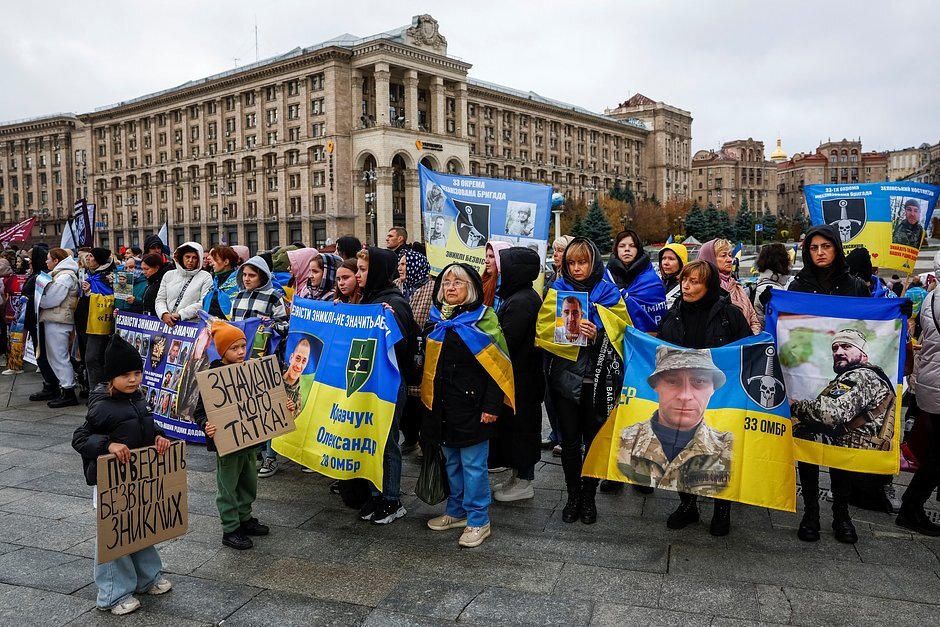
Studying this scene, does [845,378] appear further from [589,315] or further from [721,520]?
[589,315]

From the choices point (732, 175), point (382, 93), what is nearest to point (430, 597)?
point (382, 93)

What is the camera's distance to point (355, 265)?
237 inches

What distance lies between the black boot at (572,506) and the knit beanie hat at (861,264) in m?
3.63

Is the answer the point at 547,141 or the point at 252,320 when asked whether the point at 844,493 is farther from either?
the point at 547,141

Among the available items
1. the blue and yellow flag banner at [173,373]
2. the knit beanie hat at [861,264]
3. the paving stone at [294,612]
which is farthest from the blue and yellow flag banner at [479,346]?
the knit beanie hat at [861,264]

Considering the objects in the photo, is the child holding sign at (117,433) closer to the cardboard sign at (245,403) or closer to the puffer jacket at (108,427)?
the puffer jacket at (108,427)

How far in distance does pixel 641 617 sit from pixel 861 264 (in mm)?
4614

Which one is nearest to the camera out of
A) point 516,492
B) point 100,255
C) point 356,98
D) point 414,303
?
point 516,492

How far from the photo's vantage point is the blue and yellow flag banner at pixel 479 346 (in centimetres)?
512

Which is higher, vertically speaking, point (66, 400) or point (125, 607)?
point (66, 400)

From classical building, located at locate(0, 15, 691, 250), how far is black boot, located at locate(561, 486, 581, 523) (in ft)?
170

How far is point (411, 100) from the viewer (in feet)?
229

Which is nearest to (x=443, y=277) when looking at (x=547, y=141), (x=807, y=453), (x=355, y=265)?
(x=355, y=265)

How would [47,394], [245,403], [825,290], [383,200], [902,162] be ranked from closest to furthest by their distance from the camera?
[245,403] < [825,290] < [47,394] < [383,200] < [902,162]
